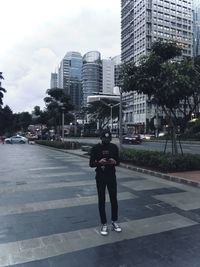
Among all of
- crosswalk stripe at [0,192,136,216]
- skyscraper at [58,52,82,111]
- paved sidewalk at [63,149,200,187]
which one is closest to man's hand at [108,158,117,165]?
crosswalk stripe at [0,192,136,216]

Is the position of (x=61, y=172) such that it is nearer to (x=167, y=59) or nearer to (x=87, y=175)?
(x=87, y=175)

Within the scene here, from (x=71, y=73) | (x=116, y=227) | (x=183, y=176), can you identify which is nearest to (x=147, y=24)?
(x=71, y=73)

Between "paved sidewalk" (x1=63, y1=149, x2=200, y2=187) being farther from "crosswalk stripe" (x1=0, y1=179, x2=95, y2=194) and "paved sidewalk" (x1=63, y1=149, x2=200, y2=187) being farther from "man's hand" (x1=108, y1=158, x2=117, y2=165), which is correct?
"man's hand" (x1=108, y1=158, x2=117, y2=165)

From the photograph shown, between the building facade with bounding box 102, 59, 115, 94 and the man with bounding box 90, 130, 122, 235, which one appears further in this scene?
the building facade with bounding box 102, 59, 115, 94

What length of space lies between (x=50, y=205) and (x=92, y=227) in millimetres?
2083

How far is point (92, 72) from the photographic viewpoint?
96.7 meters

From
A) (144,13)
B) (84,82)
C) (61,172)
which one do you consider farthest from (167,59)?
(144,13)

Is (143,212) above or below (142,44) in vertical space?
below

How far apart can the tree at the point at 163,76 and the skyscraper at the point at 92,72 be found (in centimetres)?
8141

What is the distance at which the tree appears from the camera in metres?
→ 13.3

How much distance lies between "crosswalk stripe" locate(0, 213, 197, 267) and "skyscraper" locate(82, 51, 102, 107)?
90.2 m

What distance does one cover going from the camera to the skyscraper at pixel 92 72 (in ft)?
317

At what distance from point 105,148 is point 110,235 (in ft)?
4.60

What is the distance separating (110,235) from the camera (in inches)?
233
